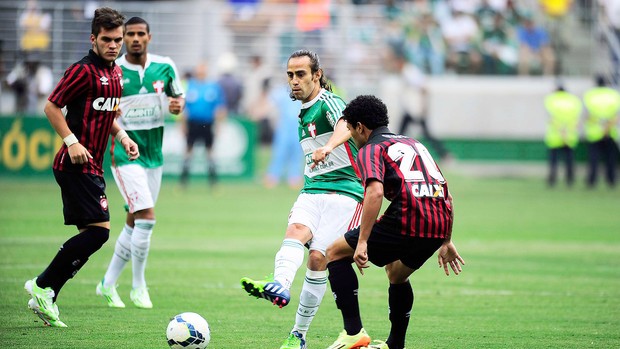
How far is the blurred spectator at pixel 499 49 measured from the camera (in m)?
33.3

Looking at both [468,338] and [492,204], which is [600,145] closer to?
[492,204]

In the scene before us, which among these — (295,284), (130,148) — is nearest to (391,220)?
(130,148)

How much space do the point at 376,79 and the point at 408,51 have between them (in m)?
1.35

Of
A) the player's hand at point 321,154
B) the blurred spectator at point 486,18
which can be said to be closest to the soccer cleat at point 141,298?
the player's hand at point 321,154

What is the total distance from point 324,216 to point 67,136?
7.40 ft

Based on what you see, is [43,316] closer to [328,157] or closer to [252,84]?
[328,157]

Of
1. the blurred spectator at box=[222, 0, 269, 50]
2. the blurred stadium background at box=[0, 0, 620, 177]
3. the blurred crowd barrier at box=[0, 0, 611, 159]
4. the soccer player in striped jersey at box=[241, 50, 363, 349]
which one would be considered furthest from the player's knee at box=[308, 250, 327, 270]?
the blurred spectator at box=[222, 0, 269, 50]

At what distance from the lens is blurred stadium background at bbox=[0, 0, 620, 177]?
96.6 ft

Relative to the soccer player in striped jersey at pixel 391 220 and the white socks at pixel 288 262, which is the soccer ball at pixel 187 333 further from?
the soccer player in striped jersey at pixel 391 220

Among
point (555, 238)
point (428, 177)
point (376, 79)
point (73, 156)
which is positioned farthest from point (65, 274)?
point (376, 79)

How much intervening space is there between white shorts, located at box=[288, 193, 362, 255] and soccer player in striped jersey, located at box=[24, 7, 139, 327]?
5.95 ft

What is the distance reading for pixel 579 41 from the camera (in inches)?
1350

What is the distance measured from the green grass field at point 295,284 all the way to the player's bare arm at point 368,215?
1208mm

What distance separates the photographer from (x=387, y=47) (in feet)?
107
